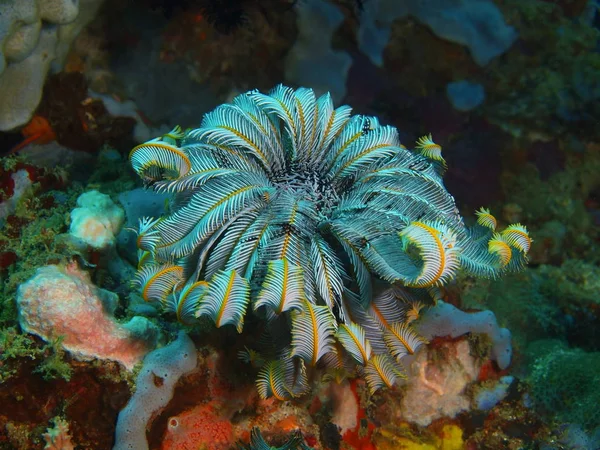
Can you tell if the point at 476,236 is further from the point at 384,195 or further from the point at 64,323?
the point at 64,323

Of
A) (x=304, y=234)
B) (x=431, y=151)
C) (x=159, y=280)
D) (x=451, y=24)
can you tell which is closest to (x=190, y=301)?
(x=159, y=280)

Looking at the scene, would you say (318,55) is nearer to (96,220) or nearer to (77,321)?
(96,220)

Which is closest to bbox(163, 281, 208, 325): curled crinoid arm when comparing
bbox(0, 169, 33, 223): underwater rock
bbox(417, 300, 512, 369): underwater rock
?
bbox(417, 300, 512, 369): underwater rock

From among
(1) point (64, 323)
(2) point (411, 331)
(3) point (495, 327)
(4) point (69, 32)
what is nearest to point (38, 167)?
(4) point (69, 32)

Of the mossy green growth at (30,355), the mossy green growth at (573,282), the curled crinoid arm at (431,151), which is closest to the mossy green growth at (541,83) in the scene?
the mossy green growth at (573,282)

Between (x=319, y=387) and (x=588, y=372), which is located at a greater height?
(x=588, y=372)

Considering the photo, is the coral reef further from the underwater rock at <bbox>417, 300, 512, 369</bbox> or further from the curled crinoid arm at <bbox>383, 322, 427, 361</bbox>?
the underwater rock at <bbox>417, 300, 512, 369</bbox>
